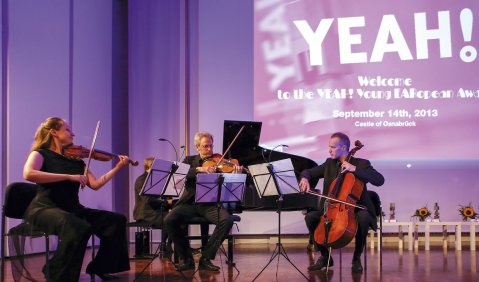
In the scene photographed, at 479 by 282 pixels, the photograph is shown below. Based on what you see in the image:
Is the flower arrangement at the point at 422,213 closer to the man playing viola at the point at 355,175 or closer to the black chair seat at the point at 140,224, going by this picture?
the man playing viola at the point at 355,175

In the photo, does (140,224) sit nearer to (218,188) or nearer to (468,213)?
(218,188)

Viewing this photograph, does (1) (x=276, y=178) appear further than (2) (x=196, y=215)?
No

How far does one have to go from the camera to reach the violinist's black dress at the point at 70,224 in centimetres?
409

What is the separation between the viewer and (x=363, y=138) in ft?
25.1

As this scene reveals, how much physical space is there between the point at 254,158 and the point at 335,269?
1444mm

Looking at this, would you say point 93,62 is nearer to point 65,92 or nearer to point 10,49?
point 65,92

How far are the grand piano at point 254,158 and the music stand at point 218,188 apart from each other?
3.01 ft

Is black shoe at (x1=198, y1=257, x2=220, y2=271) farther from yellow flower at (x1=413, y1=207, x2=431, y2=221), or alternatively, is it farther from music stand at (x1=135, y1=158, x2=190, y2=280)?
yellow flower at (x1=413, y1=207, x2=431, y2=221)

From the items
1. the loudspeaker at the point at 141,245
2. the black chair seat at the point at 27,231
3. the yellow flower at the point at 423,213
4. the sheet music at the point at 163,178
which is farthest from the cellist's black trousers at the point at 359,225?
the yellow flower at the point at 423,213

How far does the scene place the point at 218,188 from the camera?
191 inches

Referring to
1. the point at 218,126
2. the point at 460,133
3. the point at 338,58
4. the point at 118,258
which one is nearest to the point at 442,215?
the point at 460,133

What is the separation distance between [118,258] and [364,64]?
4.28m

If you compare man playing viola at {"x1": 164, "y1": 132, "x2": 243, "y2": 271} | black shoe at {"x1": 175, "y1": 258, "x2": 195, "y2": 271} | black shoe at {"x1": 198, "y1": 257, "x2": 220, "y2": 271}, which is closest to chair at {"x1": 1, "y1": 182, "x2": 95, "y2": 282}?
man playing viola at {"x1": 164, "y1": 132, "x2": 243, "y2": 271}

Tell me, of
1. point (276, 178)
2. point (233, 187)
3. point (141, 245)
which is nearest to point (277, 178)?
point (276, 178)
